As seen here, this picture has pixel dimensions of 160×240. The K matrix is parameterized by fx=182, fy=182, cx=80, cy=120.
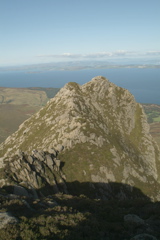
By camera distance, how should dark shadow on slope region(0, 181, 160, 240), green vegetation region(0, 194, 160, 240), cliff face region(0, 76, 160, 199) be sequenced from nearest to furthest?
green vegetation region(0, 194, 160, 240) → dark shadow on slope region(0, 181, 160, 240) → cliff face region(0, 76, 160, 199)

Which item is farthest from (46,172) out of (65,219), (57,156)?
(65,219)

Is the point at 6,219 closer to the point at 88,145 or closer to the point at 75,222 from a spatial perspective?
the point at 75,222

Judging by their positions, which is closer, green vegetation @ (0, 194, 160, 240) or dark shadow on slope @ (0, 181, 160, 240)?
green vegetation @ (0, 194, 160, 240)

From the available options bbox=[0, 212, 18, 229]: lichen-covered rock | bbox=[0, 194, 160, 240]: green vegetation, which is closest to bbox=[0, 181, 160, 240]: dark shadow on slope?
bbox=[0, 194, 160, 240]: green vegetation

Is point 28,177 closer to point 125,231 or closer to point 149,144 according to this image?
point 125,231

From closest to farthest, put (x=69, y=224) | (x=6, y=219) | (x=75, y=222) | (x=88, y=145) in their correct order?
1. (x=6, y=219)
2. (x=69, y=224)
3. (x=75, y=222)
4. (x=88, y=145)

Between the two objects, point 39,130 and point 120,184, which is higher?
point 39,130

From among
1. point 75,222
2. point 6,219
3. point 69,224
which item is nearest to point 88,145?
point 75,222

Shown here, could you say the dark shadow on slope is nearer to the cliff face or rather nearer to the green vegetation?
the green vegetation
